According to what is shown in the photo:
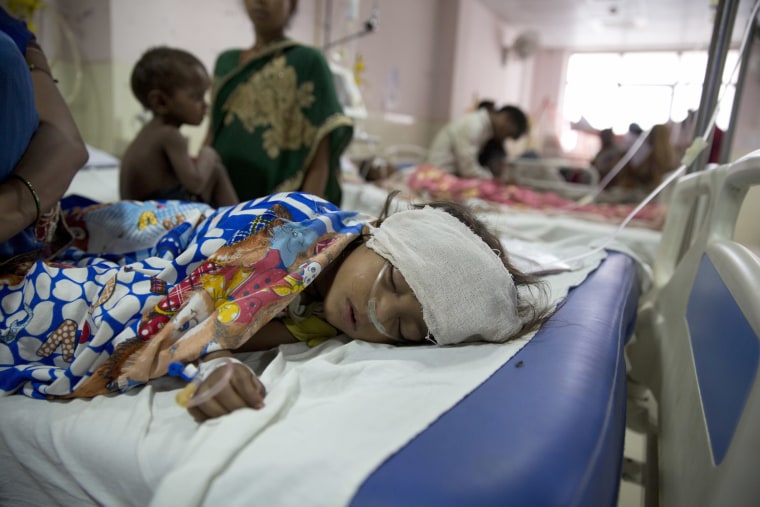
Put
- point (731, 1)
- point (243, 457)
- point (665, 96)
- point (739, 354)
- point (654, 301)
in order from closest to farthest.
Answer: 1. point (243, 457)
2. point (739, 354)
3. point (731, 1)
4. point (654, 301)
5. point (665, 96)

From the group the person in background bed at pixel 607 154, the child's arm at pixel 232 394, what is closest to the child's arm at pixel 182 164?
the child's arm at pixel 232 394

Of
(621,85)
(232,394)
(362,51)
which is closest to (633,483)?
(232,394)

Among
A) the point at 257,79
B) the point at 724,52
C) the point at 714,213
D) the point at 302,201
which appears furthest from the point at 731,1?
the point at 257,79

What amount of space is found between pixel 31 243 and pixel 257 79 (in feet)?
4.18

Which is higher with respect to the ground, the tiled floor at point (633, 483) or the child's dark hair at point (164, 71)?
the child's dark hair at point (164, 71)

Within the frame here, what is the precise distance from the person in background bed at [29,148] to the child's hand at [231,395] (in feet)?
1.61

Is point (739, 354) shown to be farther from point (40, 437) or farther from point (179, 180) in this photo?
point (179, 180)

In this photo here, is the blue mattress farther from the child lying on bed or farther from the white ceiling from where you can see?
the white ceiling

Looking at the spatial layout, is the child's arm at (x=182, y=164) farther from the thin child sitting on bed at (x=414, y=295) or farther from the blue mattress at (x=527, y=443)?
the blue mattress at (x=527, y=443)

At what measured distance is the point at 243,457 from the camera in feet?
1.86

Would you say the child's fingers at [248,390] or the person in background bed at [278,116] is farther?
the person in background bed at [278,116]

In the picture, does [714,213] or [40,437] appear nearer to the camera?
[40,437]

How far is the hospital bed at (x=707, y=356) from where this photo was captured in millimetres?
628

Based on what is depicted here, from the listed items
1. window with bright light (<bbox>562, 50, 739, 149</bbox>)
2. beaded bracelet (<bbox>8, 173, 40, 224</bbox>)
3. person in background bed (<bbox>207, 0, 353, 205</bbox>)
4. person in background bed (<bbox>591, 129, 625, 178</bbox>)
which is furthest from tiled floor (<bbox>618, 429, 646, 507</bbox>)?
window with bright light (<bbox>562, 50, 739, 149</bbox>)
